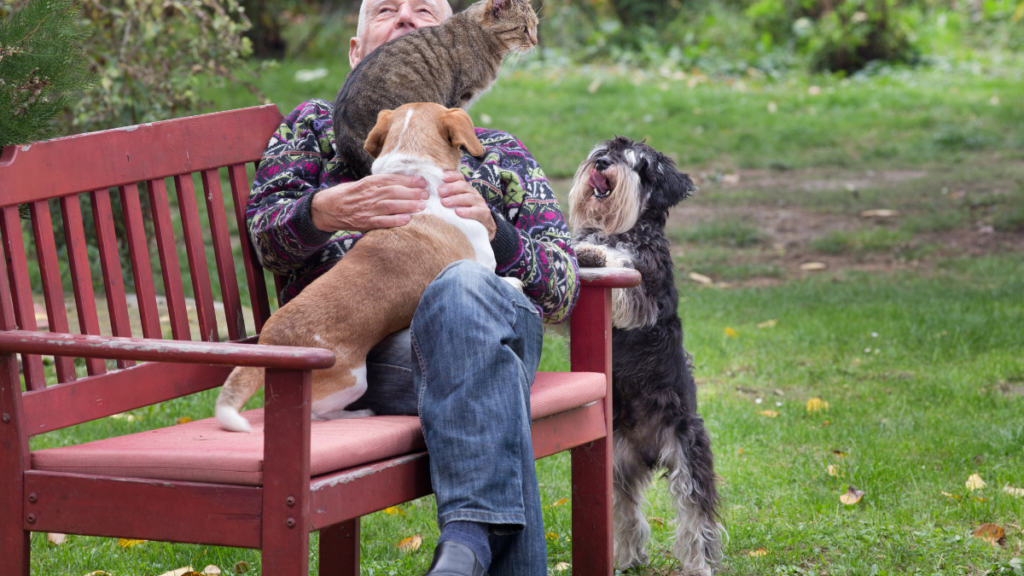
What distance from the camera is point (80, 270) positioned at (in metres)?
2.34

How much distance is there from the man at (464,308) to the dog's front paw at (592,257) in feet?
0.73

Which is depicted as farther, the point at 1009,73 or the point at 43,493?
the point at 1009,73

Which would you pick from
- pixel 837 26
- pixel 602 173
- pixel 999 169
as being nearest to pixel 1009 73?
pixel 837 26

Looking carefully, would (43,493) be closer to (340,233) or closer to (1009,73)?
(340,233)

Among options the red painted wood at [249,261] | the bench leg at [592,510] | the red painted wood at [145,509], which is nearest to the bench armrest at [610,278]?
the bench leg at [592,510]

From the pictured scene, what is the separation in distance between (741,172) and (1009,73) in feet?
19.6

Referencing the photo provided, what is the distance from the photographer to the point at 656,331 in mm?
3066

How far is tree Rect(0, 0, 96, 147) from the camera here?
2.14 meters

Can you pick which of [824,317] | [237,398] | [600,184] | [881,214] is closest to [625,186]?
[600,184]

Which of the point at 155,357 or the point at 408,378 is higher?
the point at 155,357

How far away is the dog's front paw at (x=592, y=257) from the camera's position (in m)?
3.02

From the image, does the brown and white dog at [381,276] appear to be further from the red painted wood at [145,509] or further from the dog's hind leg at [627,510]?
the dog's hind leg at [627,510]

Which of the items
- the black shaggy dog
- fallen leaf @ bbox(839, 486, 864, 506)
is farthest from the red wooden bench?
fallen leaf @ bbox(839, 486, 864, 506)

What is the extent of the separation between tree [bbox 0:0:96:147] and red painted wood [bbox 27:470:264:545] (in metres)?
0.81
